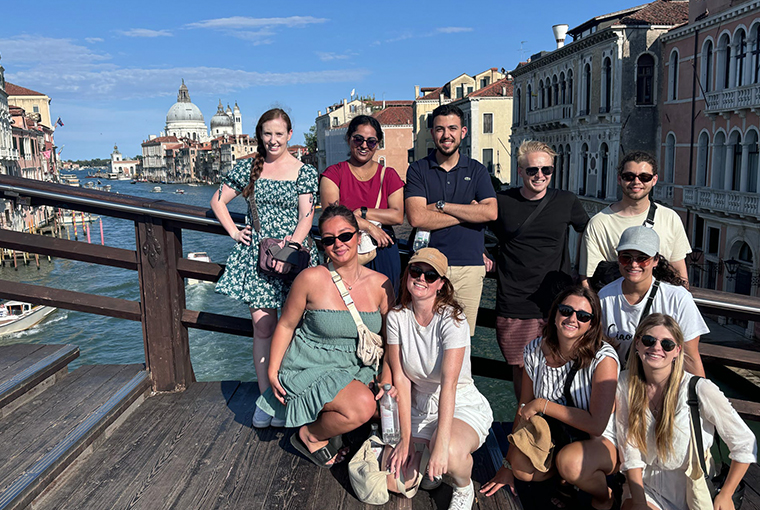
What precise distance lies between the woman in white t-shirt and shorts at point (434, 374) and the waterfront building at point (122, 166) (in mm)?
193284

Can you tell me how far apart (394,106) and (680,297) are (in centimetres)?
5443

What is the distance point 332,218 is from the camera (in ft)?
8.34

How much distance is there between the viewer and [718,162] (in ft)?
54.0

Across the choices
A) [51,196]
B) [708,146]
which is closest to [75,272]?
[708,146]

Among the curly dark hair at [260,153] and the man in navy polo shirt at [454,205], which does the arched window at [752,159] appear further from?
the curly dark hair at [260,153]

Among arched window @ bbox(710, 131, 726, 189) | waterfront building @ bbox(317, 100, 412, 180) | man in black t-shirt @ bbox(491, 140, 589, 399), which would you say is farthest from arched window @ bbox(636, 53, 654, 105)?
waterfront building @ bbox(317, 100, 412, 180)

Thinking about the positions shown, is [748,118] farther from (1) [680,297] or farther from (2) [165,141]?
(2) [165,141]

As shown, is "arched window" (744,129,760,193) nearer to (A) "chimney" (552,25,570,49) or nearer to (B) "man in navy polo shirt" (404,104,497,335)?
(A) "chimney" (552,25,570,49)

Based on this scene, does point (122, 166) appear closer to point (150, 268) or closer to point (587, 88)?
point (587, 88)

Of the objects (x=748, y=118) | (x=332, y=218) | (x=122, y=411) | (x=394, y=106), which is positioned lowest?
(x=122, y=411)

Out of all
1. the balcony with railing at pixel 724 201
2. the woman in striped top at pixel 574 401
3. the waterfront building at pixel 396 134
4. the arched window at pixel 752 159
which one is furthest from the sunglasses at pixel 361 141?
the waterfront building at pixel 396 134

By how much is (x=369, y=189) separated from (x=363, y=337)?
0.74m

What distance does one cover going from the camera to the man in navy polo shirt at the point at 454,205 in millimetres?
2830

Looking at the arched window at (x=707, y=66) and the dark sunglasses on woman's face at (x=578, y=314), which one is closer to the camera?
the dark sunglasses on woman's face at (x=578, y=314)
